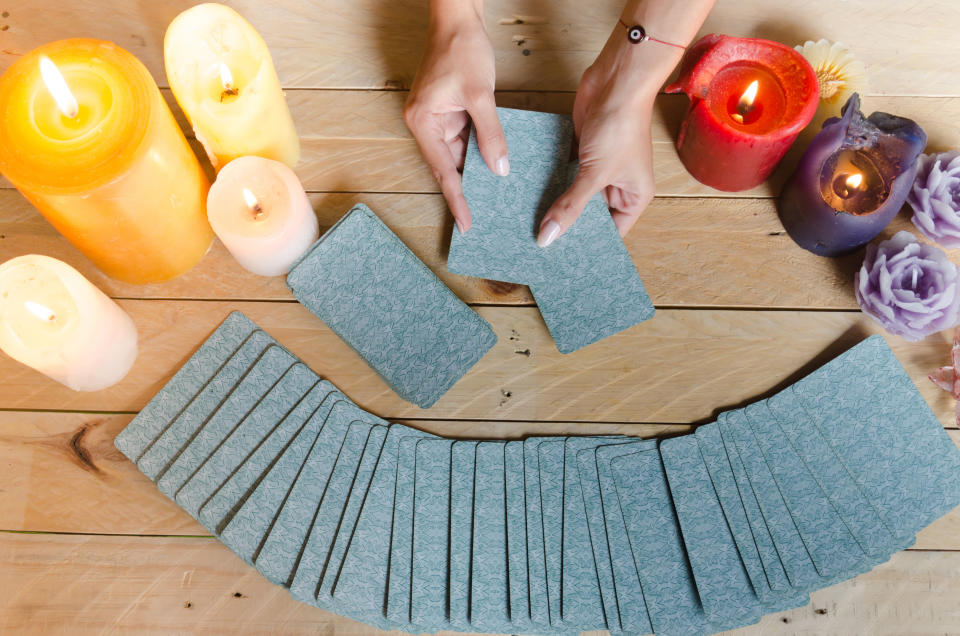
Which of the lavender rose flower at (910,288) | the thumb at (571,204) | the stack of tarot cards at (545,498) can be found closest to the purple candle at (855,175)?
the lavender rose flower at (910,288)

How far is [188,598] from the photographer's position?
2.63 feet

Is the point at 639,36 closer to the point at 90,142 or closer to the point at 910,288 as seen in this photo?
the point at 910,288

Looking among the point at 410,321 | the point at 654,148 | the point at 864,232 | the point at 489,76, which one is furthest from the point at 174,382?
the point at 864,232

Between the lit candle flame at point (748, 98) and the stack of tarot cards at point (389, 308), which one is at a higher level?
the lit candle flame at point (748, 98)

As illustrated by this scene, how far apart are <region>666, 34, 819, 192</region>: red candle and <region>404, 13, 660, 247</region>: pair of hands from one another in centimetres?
7

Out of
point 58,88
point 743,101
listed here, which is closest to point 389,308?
point 58,88

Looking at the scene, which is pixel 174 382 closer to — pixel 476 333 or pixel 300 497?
pixel 300 497

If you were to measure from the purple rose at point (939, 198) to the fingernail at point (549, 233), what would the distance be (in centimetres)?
48

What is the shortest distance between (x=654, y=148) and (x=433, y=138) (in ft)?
1.02

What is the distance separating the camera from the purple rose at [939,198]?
33.8 inches

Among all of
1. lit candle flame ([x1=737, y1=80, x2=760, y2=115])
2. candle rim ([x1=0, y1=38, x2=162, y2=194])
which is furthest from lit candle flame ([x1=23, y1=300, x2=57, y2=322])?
lit candle flame ([x1=737, y1=80, x2=760, y2=115])

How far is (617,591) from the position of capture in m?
0.79

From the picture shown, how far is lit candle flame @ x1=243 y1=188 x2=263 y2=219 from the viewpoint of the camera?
29.9 inches

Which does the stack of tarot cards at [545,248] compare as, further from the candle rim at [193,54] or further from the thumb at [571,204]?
the candle rim at [193,54]
